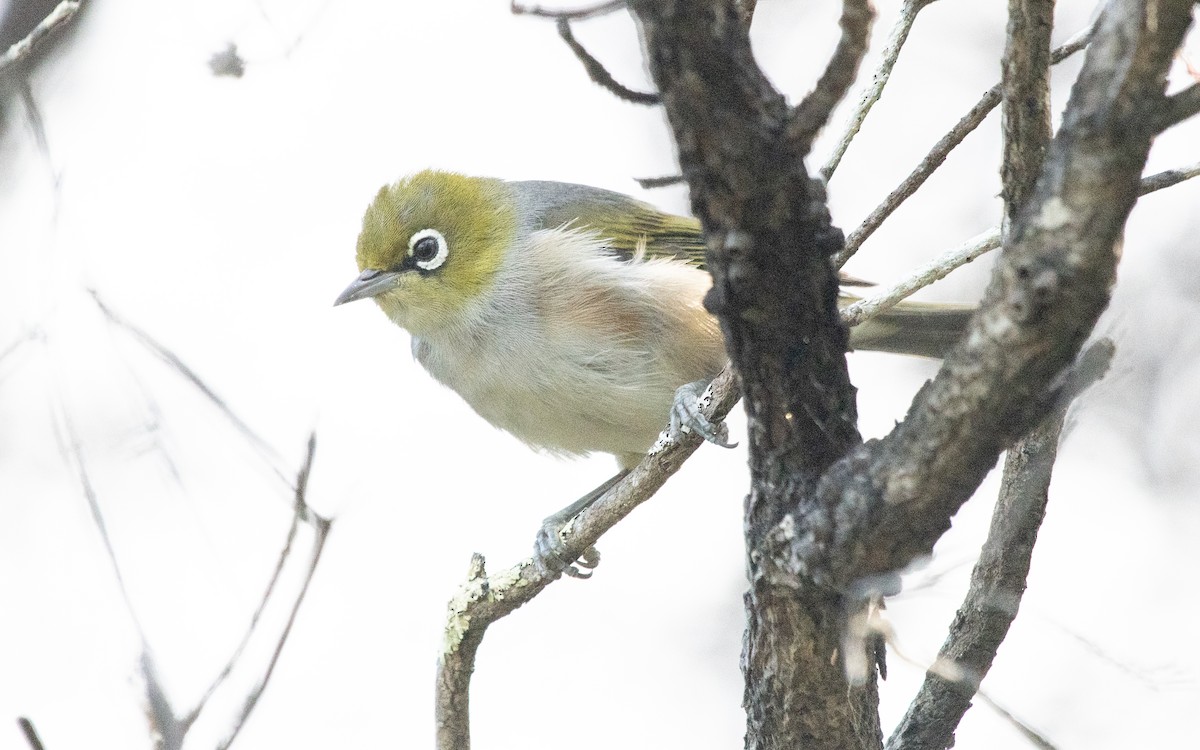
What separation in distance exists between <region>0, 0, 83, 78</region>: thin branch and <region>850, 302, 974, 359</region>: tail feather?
345 centimetres

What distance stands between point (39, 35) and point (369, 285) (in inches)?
92.6

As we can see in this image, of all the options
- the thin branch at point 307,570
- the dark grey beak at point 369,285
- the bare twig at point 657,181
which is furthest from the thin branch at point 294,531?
the dark grey beak at point 369,285

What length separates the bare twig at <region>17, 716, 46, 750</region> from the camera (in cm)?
190

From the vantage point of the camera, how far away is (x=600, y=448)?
212 inches

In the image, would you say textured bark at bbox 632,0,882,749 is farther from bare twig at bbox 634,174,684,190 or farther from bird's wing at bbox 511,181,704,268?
bird's wing at bbox 511,181,704,268

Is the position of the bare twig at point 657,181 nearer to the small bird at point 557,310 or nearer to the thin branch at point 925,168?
the thin branch at point 925,168

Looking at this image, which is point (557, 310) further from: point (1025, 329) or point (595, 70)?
point (1025, 329)

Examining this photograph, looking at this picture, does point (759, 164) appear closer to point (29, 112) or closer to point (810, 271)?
point (810, 271)

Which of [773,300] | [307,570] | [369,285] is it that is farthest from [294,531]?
[369,285]

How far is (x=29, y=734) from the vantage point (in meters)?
1.92

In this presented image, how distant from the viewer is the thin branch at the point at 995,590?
10.5 feet

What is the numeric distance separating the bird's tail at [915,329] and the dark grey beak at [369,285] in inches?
85.0

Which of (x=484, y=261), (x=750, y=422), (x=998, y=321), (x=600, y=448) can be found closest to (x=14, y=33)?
(x=484, y=261)

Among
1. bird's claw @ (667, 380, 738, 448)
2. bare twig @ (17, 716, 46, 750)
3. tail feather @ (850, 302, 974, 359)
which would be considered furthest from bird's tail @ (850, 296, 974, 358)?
bare twig @ (17, 716, 46, 750)
